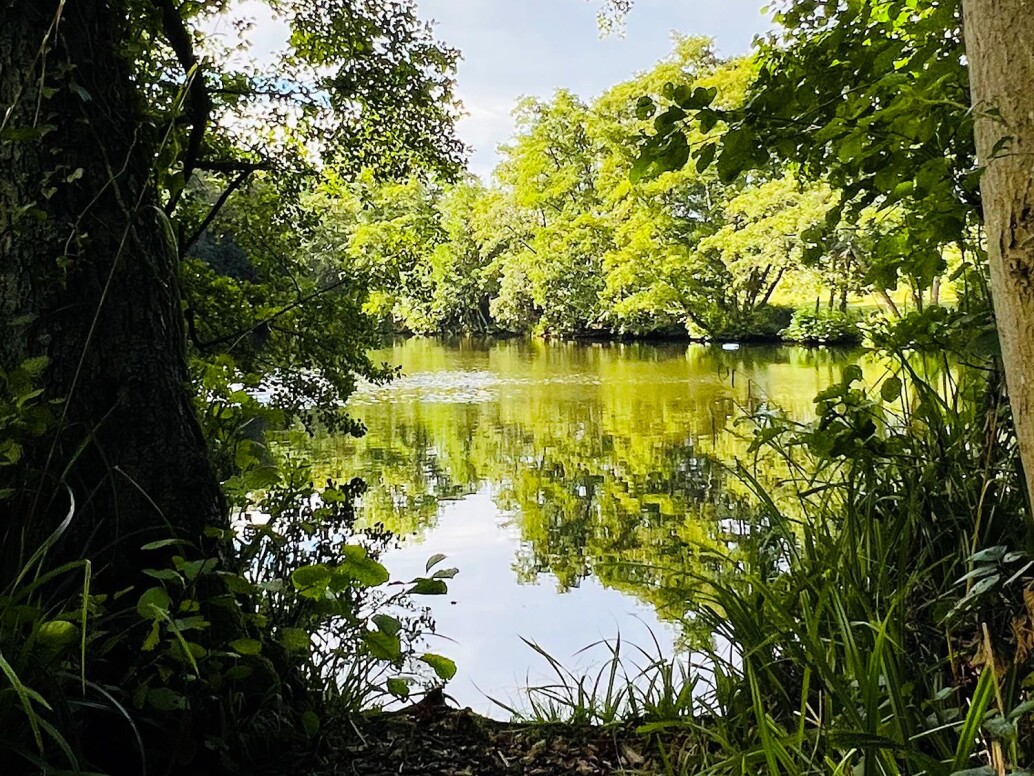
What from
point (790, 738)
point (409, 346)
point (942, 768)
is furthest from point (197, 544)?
point (409, 346)

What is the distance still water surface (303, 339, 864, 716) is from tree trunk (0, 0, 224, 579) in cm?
A: 86

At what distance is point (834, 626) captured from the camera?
138 cm

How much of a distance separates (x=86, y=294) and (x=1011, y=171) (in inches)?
44.8

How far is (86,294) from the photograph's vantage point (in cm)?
109

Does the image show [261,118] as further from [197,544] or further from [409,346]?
[409,346]

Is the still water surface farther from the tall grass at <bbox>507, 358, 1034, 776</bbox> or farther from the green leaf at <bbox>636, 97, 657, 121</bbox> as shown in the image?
the green leaf at <bbox>636, 97, 657, 121</bbox>

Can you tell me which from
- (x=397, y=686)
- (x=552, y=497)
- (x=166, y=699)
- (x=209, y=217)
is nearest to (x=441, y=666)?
(x=397, y=686)

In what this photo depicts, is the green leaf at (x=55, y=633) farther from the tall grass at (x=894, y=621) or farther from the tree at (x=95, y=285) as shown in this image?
the tall grass at (x=894, y=621)

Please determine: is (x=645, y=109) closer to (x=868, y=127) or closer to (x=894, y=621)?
(x=868, y=127)

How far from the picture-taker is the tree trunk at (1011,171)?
2.32 ft

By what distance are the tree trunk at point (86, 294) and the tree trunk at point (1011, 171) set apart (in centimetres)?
102

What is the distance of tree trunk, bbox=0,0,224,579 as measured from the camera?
3.48ft

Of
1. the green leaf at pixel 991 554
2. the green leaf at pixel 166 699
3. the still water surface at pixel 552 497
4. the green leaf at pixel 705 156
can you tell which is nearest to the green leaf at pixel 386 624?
the green leaf at pixel 166 699

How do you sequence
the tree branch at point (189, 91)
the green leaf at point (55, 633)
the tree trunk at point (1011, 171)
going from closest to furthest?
the tree trunk at point (1011, 171), the green leaf at point (55, 633), the tree branch at point (189, 91)
